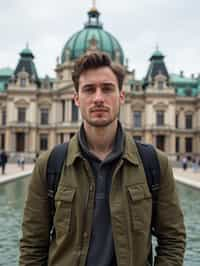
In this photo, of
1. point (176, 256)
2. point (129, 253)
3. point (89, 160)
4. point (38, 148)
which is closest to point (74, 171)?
point (89, 160)

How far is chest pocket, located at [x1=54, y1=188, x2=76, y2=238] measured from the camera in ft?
6.98

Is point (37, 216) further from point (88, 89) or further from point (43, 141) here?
point (43, 141)

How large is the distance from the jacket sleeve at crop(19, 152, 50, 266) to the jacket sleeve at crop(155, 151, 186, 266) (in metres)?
0.81

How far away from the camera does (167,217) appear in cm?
229

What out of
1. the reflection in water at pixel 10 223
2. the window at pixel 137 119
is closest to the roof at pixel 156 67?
the window at pixel 137 119

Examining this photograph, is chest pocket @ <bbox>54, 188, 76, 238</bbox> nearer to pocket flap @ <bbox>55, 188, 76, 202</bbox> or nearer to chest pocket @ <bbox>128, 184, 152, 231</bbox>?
pocket flap @ <bbox>55, 188, 76, 202</bbox>

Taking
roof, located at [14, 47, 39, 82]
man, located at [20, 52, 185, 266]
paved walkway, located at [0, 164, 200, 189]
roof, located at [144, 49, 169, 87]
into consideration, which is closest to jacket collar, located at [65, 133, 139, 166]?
man, located at [20, 52, 185, 266]

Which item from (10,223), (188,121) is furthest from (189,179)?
(188,121)

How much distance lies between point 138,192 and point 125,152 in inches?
11.4

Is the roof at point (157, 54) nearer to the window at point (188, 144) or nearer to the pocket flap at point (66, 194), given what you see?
the window at point (188, 144)

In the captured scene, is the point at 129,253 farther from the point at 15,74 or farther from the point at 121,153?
the point at 15,74

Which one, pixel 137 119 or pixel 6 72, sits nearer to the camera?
pixel 137 119

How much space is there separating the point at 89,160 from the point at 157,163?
0.49 meters

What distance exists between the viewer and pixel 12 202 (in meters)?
11.7
